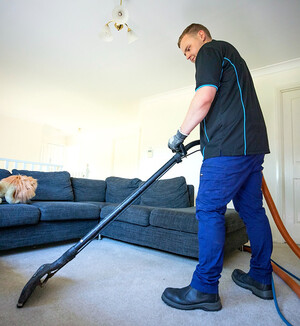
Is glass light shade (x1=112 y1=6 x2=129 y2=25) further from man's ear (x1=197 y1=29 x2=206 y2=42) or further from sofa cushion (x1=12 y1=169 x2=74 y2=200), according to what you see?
sofa cushion (x1=12 y1=169 x2=74 y2=200)

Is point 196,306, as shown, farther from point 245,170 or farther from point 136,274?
point 245,170

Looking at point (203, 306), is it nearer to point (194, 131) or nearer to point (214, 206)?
point (214, 206)

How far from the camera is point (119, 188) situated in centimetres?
320

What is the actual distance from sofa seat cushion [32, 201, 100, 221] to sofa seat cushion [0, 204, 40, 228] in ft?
0.28

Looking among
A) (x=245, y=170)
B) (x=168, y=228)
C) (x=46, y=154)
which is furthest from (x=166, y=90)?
(x=46, y=154)

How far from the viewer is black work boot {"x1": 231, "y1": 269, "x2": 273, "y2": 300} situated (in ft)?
3.85

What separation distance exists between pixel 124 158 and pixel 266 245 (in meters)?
5.97

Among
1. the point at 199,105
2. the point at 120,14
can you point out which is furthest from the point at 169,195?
the point at 120,14

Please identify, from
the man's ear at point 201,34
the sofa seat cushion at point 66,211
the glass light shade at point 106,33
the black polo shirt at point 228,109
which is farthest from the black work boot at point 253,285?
the glass light shade at point 106,33

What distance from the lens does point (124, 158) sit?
22.8 ft

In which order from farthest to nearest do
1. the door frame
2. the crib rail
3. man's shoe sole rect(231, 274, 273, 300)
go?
the crib rail
the door frame
man's shoe sole rect(231, 274, 273, 300)

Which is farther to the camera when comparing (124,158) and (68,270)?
(124,158)

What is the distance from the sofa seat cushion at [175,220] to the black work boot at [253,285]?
48 centimetres

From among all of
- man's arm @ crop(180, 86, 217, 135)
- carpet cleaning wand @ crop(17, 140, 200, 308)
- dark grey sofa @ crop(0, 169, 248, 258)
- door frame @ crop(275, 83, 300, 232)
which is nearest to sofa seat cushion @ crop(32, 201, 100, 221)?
dark grey sofa @ crop(0, 169, 248, 258)
